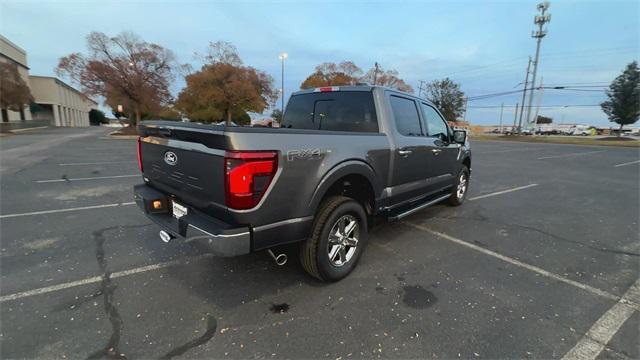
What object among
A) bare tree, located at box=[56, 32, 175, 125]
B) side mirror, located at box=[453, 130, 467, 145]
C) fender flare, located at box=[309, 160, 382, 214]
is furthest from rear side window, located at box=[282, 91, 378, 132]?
bare tree, located at box=[56, 32, 175, 125]

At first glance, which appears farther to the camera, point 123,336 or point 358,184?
point 358,184

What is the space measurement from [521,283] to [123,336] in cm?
371

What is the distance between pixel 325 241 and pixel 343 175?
2.14 feet

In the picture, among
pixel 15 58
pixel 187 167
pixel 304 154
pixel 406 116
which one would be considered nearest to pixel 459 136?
pixel 406 116

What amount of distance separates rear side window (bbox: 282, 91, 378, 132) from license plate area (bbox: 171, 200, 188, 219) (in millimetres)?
2015

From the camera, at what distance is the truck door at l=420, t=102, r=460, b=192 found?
182 inches

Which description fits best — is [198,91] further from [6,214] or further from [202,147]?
[202,147]

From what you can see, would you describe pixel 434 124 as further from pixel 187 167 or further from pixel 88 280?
pixel 88 280

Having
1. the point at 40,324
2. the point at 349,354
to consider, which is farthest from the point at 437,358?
the point at 40,324

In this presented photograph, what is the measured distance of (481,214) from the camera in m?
5.63

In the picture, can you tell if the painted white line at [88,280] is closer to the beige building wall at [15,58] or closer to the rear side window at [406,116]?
the rear side window at [406,116]

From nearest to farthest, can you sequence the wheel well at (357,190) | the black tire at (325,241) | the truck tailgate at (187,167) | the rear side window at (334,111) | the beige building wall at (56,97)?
the truck tailgate at (187,167) < the black tire at (325,241) < the wheel well at (357,190) < the rear side window at (334,111) < the beige building wall at (56,97)

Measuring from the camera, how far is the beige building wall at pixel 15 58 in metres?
50.3

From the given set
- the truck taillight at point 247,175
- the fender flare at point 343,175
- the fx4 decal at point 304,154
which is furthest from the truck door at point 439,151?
the truck taillight at point 247,175
